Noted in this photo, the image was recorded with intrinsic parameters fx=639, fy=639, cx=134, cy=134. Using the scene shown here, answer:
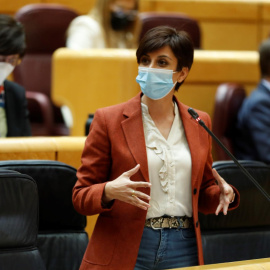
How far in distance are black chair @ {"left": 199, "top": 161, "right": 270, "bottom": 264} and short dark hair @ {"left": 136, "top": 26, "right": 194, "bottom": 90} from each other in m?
0.24

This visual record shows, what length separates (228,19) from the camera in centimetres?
224

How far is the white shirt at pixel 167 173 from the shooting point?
80 centimetres

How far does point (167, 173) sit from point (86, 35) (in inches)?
40.0

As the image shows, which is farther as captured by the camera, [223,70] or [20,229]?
[223,70]

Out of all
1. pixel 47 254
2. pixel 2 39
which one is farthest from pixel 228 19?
pixel 47 254

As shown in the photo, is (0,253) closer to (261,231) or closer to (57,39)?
(261,231)

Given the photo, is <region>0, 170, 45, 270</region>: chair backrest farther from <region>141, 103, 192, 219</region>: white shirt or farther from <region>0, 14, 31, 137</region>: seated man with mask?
<region>0, 14, 31, 137</region>: seated man with mask

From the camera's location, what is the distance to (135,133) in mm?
805

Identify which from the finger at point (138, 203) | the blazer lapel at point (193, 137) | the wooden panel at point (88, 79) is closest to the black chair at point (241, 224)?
the blazer lapel at point (193, 137)

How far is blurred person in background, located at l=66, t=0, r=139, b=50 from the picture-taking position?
5.74 ft

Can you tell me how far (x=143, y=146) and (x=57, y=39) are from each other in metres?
1.22

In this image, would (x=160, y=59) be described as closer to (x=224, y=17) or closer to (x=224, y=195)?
(x=224, y=195)

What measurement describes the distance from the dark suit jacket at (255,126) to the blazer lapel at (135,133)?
59 centimetres

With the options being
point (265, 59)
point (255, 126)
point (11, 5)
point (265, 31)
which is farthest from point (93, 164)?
point (265, 31)
